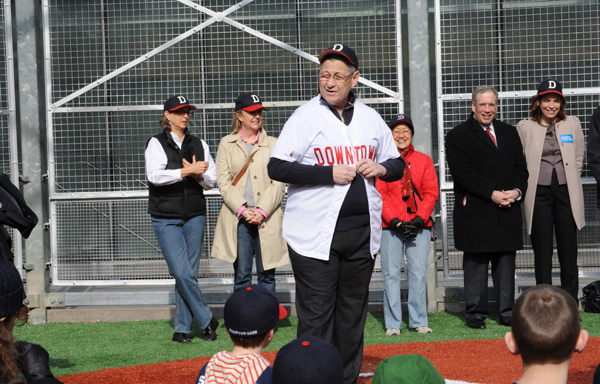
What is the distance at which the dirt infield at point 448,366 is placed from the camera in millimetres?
4750

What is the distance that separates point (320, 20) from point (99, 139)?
295 cm

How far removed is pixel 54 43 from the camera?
8281 millimetres

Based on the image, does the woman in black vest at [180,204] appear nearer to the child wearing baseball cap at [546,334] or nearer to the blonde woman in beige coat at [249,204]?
the blonde woman in beige coat at [249,204]

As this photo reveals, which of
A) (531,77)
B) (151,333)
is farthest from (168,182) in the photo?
(531,77)

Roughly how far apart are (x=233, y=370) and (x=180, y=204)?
3.49 m

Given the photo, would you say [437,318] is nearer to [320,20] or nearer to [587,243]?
[587,243]

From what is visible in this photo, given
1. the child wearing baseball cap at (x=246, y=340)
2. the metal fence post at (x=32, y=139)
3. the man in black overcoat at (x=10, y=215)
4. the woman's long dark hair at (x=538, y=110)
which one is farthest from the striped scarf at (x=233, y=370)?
the metal fence post at (x=32, y=139)

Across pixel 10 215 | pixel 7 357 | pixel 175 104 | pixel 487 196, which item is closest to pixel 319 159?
pixel 7 357

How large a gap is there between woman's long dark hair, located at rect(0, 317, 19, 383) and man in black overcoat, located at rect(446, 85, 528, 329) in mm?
4780

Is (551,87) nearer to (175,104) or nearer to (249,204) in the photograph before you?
(249,204)

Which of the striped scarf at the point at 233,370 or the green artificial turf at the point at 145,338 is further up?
the striped scarf at the point at 233,370

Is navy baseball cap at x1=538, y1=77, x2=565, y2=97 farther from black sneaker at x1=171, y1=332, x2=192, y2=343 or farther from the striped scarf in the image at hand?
the striped scarf

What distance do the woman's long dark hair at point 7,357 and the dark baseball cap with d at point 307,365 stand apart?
1.03m

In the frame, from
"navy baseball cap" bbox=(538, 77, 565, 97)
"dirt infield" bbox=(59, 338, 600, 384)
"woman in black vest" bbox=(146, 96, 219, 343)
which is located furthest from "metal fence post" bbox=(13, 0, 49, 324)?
"navy baseball cap" bbox=(538, 77, 565, 97)
